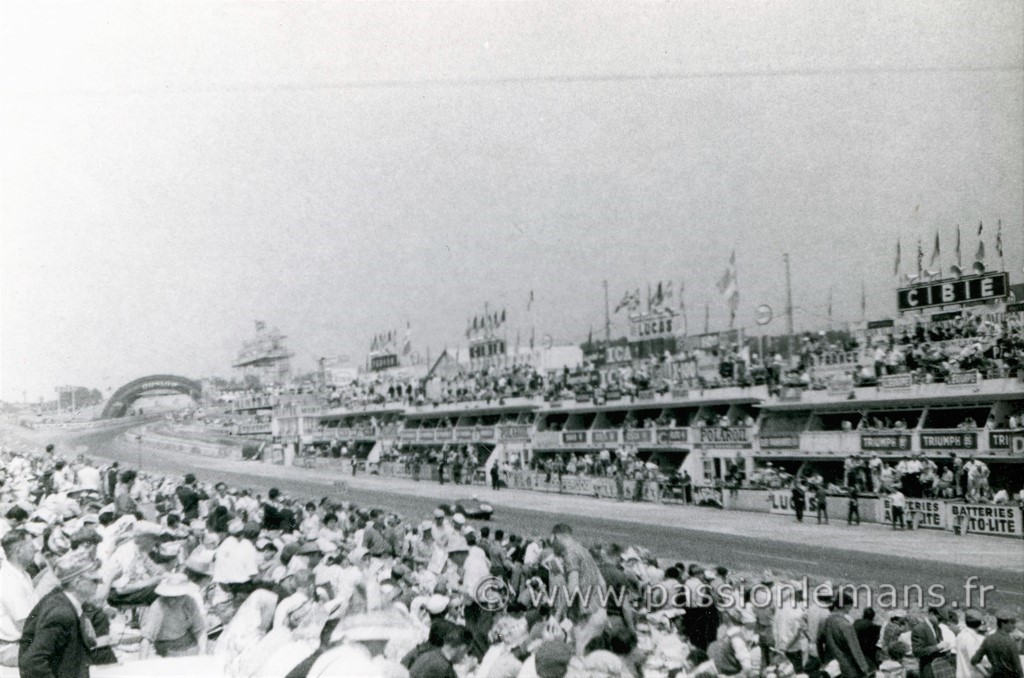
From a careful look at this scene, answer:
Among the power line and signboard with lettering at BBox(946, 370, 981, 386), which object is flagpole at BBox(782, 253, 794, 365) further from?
the power line

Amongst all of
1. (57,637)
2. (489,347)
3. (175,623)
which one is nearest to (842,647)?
(489,347)

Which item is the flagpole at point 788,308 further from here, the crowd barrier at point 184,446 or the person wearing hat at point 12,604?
the person wearing hat at point 12,604

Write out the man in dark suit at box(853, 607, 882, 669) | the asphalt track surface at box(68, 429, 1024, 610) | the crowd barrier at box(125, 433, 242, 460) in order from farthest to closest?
the crowd barrier at box(125, 433, 242, 460) < the asphalt track surface at box(68, 429, 1024, 610) < the man in dark suit at box(853, 607, 882, 669)

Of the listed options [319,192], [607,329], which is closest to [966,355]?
[607,329]

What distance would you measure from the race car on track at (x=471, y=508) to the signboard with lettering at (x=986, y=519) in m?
3.71

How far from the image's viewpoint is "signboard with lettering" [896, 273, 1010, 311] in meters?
6.49

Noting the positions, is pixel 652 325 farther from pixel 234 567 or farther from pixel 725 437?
pixel 234 567

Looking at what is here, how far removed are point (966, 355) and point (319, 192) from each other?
5869mm

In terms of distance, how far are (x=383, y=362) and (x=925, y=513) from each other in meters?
4.87

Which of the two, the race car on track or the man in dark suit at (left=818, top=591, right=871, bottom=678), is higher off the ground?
the race car on track

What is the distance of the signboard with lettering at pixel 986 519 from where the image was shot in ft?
20.5

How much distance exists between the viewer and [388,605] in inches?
253

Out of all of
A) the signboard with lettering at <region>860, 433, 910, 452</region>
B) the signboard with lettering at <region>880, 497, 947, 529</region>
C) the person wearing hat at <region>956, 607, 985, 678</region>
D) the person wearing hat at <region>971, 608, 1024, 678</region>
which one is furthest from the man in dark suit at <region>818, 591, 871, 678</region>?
the signboard with lettering at <region>860, 433, 910, 452</region>

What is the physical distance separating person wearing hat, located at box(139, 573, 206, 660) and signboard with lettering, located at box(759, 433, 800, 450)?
15.9 ft
